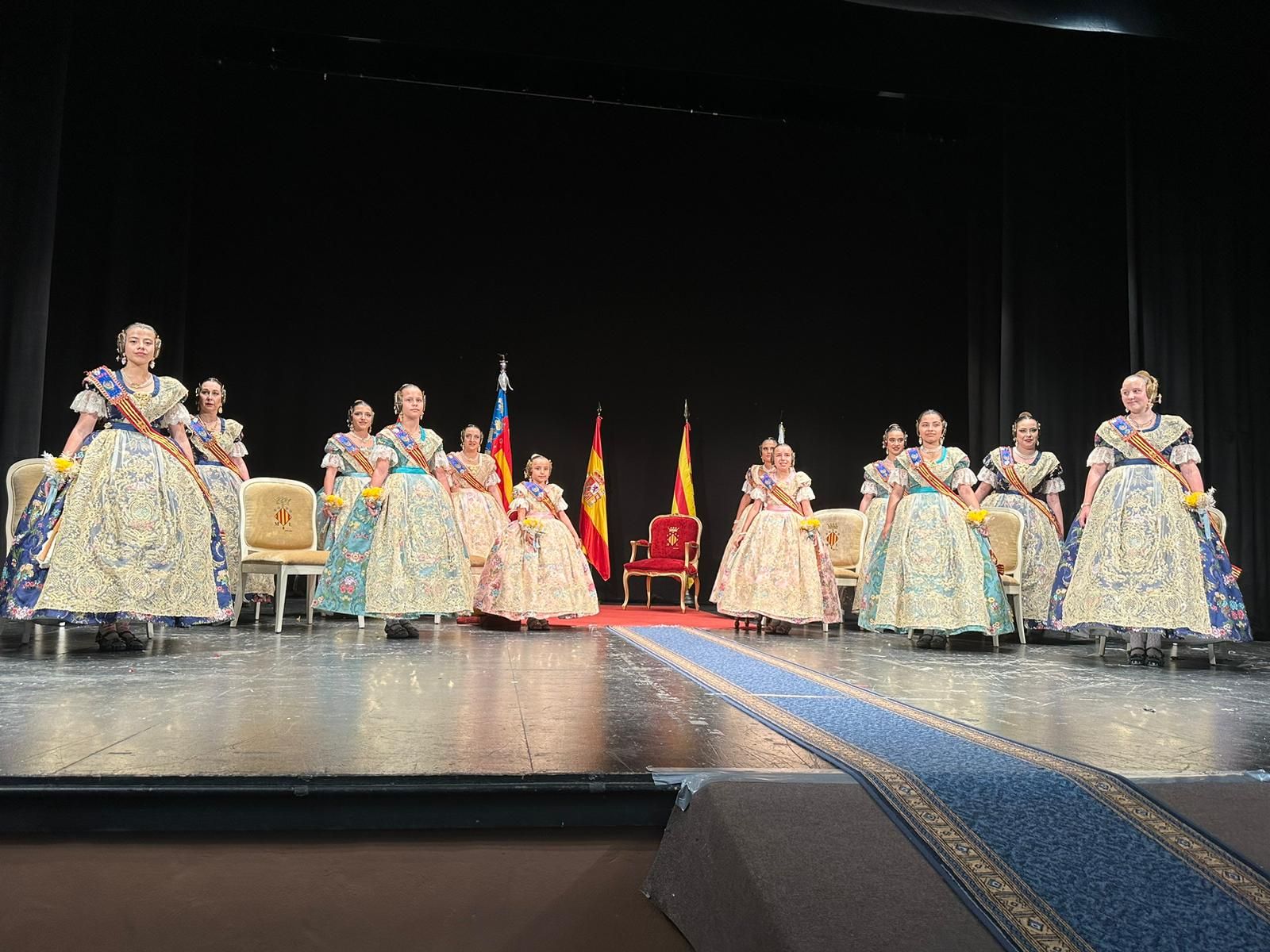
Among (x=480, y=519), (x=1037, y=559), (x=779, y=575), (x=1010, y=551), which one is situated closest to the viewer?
(x=1010, y=551)

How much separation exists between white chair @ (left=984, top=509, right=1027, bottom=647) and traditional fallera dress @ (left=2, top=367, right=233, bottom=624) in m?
4.77

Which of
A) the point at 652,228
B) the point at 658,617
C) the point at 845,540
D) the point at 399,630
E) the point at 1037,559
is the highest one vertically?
the point at 652,228

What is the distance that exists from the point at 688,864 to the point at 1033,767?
794 millimetres

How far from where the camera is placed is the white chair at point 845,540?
7691 millimetres

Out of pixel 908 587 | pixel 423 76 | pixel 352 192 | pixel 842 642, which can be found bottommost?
pixel 842 642

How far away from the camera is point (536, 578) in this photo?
664cm

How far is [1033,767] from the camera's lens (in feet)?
6.55

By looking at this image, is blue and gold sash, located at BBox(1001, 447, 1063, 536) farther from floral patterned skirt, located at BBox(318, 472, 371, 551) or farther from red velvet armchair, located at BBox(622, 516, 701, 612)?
floral patterned skirt, located at BBox(318, 472, 371, 551)

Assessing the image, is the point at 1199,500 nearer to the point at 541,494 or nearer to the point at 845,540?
the point at 845,540

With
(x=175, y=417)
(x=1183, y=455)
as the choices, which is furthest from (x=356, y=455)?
(x=1183, y=455)

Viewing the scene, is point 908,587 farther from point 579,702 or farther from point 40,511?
point 40,511

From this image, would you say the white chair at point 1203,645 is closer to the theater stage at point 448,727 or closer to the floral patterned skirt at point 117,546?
the theater stage at point 448,727

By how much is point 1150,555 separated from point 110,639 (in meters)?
5.25

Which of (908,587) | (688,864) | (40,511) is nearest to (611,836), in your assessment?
(688,864)
